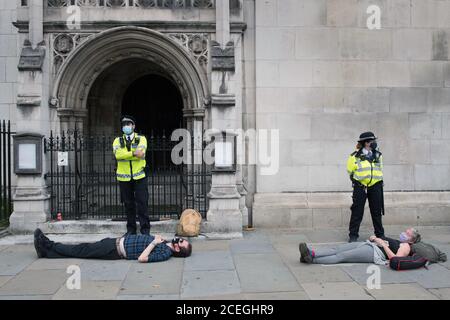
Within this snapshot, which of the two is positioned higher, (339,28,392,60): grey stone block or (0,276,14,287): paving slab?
(339,28,392,60): grey stone block

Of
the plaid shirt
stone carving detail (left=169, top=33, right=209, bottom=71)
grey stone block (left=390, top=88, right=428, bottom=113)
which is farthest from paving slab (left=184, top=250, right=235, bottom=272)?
grey stone block (left=390, top=88, right=428, bottom=113)

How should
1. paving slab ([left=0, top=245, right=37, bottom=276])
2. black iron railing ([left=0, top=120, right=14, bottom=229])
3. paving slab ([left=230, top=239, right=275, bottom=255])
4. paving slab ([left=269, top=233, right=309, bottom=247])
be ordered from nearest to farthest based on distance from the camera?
paving slab ([left=0, top=245, right=37, bottom=276]), paving slab ([left=230, top=239, right=275, bottom=255]), paving slab ([left=269, top=233, right=309, bottom=247]), black iron railing ([left=0, top=120, right=14, bottom=229])

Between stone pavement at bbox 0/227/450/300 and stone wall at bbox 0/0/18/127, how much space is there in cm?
334

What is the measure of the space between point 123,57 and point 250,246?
14.5 ft

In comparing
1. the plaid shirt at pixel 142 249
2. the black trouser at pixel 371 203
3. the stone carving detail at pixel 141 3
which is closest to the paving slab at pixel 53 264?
the plaid shirt at pixel 142 249

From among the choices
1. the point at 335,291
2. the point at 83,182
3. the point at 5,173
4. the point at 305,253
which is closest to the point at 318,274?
the point at 305,253

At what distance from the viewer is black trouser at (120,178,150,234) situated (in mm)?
7844

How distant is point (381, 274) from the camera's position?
6.20 meters

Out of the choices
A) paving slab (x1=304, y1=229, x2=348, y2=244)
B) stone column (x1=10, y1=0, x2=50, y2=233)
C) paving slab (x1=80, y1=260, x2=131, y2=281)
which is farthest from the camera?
stone column (x1=10, y1=0, x2=50, y2=233)

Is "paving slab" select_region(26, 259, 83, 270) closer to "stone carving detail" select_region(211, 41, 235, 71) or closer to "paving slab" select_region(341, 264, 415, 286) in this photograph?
"paving slab" select_region(341, 264, 415, 286)

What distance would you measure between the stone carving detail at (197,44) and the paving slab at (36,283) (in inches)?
179

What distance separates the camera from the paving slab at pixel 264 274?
5.70m

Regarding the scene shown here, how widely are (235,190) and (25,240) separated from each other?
367cm

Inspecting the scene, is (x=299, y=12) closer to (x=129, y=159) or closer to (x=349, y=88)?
Result: (x=349, y=88)
